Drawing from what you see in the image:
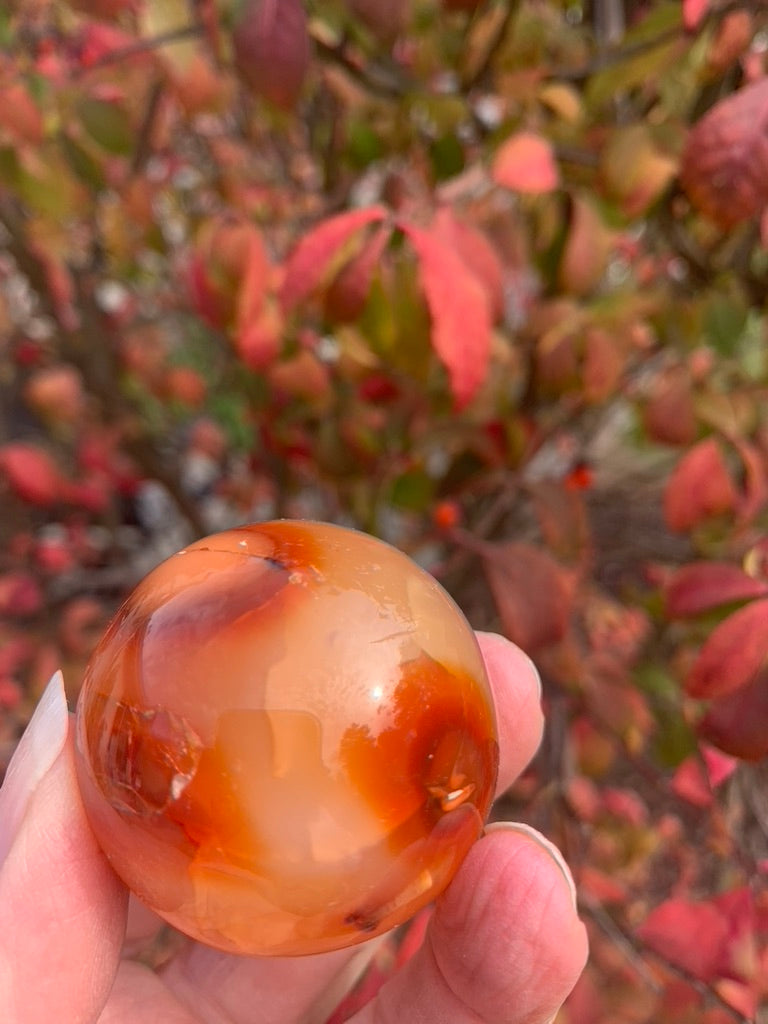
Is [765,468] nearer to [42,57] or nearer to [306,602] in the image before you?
[306,602]

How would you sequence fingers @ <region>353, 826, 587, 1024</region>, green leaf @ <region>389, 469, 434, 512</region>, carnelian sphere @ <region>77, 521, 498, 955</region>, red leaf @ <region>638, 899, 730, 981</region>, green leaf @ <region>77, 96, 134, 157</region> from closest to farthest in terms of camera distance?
carnelian sphere @ <region>77, 521, 498, 955</region> → fingers @ <region>353, 826, 587, 1024</region> → red leaf @ <region>638, 899, 730, 981</region> → green leaf @ <region>77, 96, 134, 157</region> → green leaf @ <region>389, 469, 434, 512</region>

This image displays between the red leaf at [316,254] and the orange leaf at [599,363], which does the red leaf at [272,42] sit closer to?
the red leaf at [316,254]

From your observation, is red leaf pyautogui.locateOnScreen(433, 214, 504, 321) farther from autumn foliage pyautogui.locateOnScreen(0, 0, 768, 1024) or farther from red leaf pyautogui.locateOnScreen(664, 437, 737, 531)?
red leaf pyautogui.locateOnScreen(664, 437, 737, 531)

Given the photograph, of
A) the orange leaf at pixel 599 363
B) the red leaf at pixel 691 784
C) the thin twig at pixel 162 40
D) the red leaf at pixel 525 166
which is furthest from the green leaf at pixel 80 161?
the red leaf at pixel 691 784

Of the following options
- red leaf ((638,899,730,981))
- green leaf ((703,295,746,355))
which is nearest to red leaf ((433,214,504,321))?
green leaf ((703,295,746,355))

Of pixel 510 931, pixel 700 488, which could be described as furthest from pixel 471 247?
pixel 510 931

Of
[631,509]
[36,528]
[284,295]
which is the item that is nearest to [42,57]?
[284,295]
